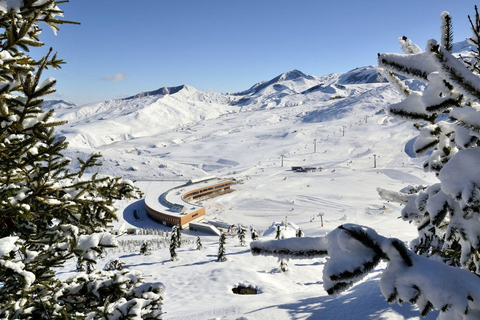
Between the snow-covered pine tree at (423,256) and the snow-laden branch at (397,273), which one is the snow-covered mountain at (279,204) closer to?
the snow-covered pine tree at (423,256)

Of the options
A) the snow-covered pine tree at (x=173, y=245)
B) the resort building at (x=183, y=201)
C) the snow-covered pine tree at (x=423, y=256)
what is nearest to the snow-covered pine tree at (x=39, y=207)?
the snow-covered pine tree at (x=423, y=256)

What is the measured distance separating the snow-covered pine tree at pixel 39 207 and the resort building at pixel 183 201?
48305mm

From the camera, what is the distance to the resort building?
53.5m

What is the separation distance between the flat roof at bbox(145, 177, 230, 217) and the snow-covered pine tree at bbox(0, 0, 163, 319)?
4935 cm

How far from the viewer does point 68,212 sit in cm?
434

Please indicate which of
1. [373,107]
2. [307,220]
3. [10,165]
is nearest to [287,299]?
[10,165]

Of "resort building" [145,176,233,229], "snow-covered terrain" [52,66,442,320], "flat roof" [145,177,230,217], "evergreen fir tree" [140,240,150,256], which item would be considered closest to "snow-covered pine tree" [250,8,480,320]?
"snow-covered terrain" [52,66,442,320]

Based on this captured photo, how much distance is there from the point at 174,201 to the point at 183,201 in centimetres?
193

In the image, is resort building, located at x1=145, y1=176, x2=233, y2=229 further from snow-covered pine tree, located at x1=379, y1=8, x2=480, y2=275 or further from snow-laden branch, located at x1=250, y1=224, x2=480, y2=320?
snow-laden branch, located at x1=250, y1=224, x2=480, y2=320

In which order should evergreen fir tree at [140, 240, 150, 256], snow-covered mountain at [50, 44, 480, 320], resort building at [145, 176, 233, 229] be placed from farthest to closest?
resort building at [145, 176, 233, 229]
evergreen fir tree at [140, 240, 150, 256]
snow-covered mountain at [50, 44, 480, 320]

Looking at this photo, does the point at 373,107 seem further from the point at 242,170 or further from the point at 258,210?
the point at 258,210

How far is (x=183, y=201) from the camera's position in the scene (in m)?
61.5

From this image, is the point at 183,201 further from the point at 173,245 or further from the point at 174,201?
the point at 173,245

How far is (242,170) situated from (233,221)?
4189 cm
